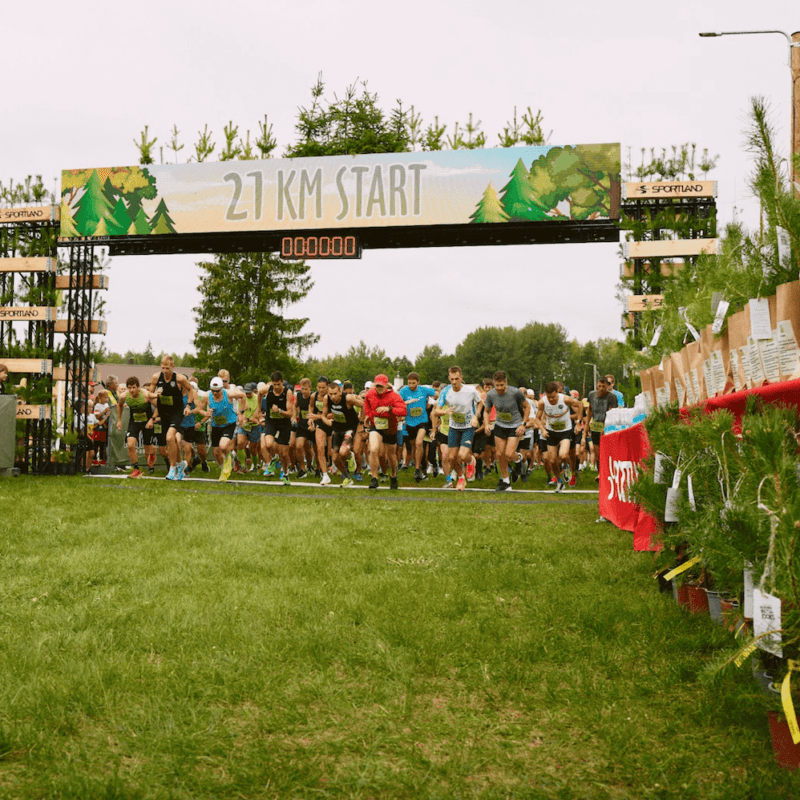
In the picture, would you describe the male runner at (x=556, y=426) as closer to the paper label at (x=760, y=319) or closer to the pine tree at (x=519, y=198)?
the pine tree at (x=519, y=198)

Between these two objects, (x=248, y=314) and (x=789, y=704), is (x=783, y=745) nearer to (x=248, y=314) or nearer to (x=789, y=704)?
(x=789, y=704)

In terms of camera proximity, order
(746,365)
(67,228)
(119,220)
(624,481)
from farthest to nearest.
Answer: (119,220)
(67,228)
(624,481)
(746,365)

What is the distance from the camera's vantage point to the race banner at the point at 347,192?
1650cm

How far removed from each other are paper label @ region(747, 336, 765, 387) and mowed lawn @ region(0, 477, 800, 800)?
1104mm

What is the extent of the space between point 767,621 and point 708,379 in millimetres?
1786

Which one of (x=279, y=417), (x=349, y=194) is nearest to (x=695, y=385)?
(x=279, y=417)

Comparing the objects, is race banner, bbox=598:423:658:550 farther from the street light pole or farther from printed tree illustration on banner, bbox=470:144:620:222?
printed tree illustration on banner, bbox=470:144:620:222

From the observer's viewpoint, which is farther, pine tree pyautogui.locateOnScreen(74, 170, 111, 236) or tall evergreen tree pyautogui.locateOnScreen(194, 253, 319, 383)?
tall evergreen tree pyautogui.locateOnScreen(194, 253, 319, 383)

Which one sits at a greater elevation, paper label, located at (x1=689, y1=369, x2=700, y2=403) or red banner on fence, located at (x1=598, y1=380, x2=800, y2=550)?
paper label, located at (x1=689, y1=369, x2=700, y2=403)

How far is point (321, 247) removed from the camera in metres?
17.9

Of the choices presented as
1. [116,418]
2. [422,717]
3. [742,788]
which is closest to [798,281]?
[742,788]

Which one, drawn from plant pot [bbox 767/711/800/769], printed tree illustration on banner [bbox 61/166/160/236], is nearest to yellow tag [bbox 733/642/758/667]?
plant pot [bbox 767/711/800/769]

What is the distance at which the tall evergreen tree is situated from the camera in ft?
151

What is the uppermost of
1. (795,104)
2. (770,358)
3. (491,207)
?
(491,207)
